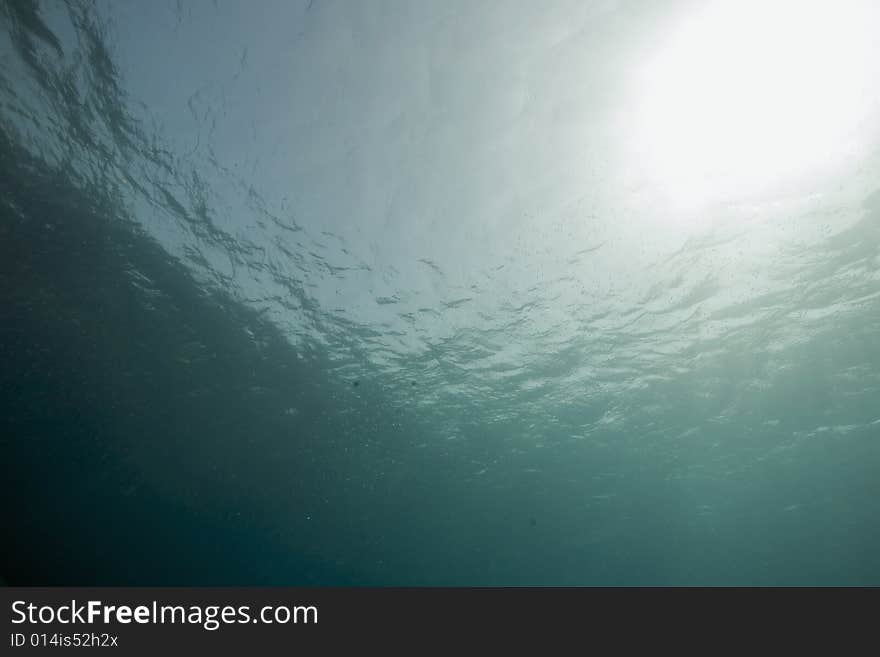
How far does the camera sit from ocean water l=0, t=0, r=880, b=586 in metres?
9.05

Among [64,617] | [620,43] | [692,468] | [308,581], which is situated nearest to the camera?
[64,617]

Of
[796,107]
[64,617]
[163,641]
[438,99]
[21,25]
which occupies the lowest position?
[163,641]

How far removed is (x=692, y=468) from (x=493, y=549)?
64.0 feet

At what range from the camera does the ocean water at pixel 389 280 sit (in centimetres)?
905

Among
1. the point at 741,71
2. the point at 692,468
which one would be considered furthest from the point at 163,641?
the point at 692,468

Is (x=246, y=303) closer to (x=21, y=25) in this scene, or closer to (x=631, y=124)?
(x=21, y=25)

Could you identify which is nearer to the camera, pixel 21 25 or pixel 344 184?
pixel 21 25

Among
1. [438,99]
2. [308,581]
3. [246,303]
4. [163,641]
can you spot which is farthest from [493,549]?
[438,99]

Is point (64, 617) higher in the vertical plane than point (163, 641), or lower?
higher

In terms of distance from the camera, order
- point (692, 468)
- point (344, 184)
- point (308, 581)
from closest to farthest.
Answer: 1. point (344, 184)
2. point (692, 468)
3. point (308, 581)

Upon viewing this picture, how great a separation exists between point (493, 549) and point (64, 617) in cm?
3682

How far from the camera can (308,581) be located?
49.2 metres

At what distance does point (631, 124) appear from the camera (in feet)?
32.6

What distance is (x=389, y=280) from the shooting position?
1369cm
